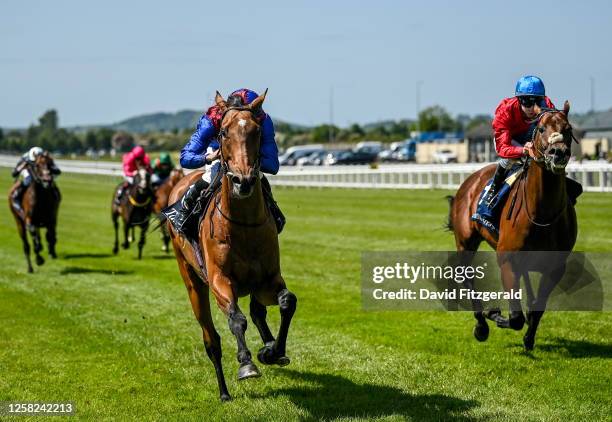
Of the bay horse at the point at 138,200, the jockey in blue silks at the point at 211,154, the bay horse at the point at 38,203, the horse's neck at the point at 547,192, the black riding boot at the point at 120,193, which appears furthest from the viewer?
the black riding boot at the point at 120,193

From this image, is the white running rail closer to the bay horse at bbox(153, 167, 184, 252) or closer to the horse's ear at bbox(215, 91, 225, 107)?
the bay horse at bbox(153, 167, 184, 252)

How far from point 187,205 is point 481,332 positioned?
3387mm

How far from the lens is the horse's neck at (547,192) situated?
9.45 meters

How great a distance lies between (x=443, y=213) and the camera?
84.2 feet

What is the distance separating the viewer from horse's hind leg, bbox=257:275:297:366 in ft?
25.4

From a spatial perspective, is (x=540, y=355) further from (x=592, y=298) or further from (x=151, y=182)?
(x=151, y=182)

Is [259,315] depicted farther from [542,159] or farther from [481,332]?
[542,159]

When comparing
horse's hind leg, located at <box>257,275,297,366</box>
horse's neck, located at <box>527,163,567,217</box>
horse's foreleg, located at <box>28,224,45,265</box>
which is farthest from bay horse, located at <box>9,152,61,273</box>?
horse's hind leg, located at <box>257,275,297,366</box>

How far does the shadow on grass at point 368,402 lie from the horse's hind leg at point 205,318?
0.48 metres

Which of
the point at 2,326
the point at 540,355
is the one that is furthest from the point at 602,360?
the point at 2,326

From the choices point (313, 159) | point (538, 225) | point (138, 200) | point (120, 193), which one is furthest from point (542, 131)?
point (313, 159)

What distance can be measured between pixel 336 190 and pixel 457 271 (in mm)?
29561

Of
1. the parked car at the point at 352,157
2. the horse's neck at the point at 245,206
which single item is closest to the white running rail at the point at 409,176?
the horse's neck at the point at 245,206

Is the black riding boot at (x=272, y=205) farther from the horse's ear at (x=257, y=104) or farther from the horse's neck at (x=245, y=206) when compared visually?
the horse's ear at (x=257, y=104)
